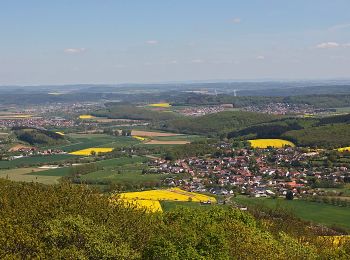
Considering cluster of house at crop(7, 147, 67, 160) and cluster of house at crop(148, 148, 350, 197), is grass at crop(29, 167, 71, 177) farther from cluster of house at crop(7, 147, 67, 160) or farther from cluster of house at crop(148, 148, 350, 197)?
cluster of house at crop(7, 147, 67, 160)

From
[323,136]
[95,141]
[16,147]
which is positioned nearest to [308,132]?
[323,136]

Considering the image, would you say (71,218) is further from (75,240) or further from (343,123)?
(343,123)

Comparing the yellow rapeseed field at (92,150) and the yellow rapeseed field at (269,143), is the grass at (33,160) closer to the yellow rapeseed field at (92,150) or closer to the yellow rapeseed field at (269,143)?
the yellow rapeseed field at (92,150)

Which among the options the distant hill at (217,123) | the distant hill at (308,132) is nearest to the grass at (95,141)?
the distant hill at (217,123)

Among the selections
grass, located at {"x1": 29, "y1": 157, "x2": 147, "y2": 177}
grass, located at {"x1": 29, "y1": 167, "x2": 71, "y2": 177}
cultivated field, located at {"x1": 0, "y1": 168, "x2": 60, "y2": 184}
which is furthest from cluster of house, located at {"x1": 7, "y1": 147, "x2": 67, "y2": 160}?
grass, located at {"x1": 29, "y1": 167, "x2": 71, "y2": 177}

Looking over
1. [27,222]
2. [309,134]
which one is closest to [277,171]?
[309,134]

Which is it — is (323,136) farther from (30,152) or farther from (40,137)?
(40,137)
